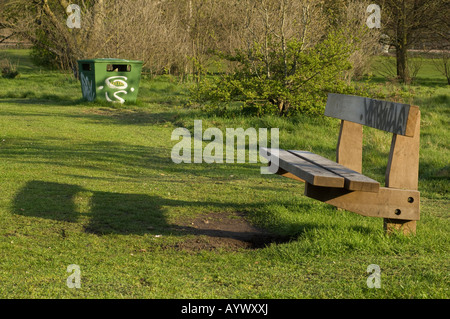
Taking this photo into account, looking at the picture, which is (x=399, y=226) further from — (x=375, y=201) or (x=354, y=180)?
(x=354, y=180)

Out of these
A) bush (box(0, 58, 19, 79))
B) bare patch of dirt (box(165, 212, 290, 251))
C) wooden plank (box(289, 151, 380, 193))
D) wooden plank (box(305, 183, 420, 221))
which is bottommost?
bare patch of dirt (box(165, 212, 290, 251))

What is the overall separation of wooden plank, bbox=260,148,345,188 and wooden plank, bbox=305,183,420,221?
14 centimetres

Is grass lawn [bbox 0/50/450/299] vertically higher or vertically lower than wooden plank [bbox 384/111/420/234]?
lower

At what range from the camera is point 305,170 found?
4.76 meters

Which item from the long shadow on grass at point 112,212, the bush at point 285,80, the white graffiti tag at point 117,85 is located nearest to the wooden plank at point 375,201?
the long shadow on grass at point 112,212

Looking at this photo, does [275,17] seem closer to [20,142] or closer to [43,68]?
[20,142]

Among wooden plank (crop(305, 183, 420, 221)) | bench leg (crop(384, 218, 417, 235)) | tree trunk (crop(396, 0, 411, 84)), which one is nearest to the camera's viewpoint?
wooden plank (crop(305, 183, 420, 221))

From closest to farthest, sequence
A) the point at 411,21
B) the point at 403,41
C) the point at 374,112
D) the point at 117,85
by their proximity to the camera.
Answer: the point at 374,112
the point at 117,85
the point at 403,41
the point at 411,21

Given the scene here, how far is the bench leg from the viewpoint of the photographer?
16.3 feet

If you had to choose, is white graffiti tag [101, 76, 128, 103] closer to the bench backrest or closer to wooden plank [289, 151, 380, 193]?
the bench backrest

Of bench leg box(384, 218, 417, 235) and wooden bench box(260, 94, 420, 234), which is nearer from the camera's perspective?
wooden bench box(260, 94, 420, 234)

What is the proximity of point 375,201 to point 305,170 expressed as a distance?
64 cm

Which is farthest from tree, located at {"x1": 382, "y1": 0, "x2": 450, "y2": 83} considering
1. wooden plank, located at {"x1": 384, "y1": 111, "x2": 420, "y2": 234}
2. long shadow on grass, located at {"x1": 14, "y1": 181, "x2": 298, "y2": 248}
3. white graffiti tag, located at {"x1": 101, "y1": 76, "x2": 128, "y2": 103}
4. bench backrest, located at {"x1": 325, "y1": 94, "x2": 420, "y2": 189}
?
wooden plank, located at {"x1": 384, "y1": 111, "x2": 420, "y2": 234}

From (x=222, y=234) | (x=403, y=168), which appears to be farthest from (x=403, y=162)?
(x=222, y=234)
